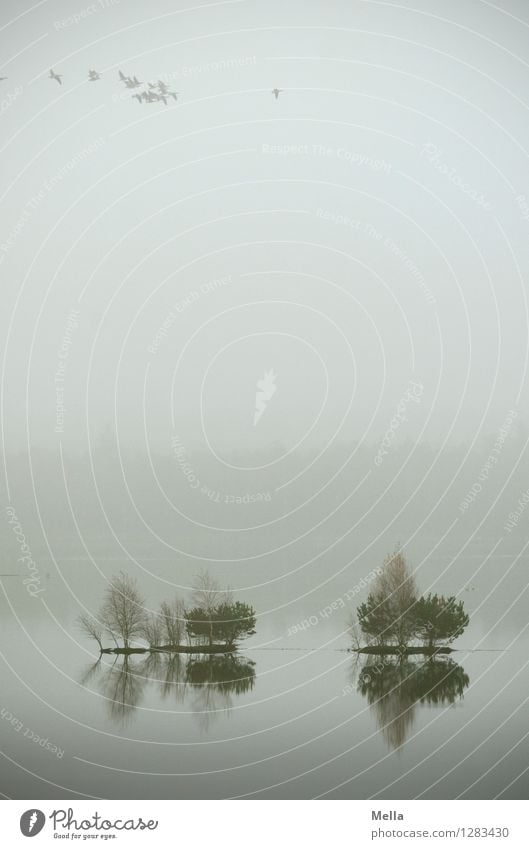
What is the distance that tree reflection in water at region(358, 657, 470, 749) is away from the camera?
8086mm

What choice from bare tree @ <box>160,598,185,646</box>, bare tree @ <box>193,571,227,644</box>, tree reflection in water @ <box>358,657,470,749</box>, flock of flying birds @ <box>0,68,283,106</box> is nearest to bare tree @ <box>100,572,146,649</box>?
bare tree @ <box>160,598,185,646</box>

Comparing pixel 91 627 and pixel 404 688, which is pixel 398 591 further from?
pixel 91 627

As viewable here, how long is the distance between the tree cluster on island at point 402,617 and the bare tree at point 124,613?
6.64 ft

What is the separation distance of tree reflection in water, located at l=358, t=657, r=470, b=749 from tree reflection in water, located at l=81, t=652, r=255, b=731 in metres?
1.08

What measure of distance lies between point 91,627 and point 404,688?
10.2 ft

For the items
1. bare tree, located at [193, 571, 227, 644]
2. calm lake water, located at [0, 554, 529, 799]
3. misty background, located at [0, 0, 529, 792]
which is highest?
misty background, located at [0, 0, 529, 792]

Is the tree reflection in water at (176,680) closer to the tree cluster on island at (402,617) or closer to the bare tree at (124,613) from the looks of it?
the bare tree at (124,613)

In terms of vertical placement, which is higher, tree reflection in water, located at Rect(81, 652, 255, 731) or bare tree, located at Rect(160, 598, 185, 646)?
bare tree, located at Rect(160, 598, 185, 646)

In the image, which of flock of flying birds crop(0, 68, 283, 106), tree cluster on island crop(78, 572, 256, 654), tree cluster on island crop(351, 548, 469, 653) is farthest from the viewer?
tree cluster on island crop(78, 572, 256, 654)

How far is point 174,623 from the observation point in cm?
962

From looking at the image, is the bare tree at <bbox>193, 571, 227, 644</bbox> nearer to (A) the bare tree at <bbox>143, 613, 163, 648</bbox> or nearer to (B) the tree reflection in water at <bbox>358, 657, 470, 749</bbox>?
(A) the bare tree at <bbox>143, 613, 163, 648</bbox>

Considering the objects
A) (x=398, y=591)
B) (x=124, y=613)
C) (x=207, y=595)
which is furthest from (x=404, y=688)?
(x=124, y=613)

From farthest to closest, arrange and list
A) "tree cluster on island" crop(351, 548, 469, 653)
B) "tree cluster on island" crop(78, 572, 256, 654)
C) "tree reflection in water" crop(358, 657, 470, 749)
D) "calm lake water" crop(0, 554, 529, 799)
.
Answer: "tree cluster on island" crop(78, 572, 256, 654)
"tree cluster on island" crop(351, 548, 469, 653)
"tree reflection in water" crop(358, 657, 470, 749)
"calm lake water" crop(0, 554, 529, 799)

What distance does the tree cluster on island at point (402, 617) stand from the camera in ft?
30.4
